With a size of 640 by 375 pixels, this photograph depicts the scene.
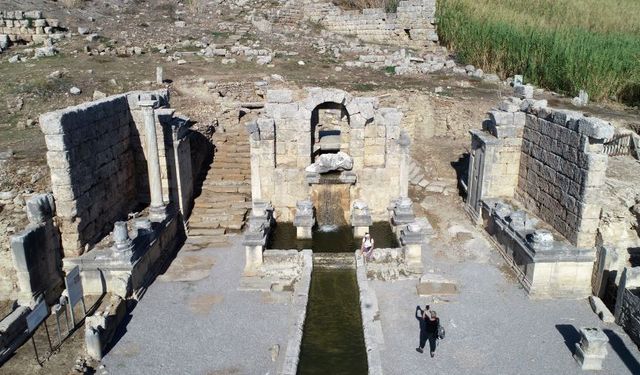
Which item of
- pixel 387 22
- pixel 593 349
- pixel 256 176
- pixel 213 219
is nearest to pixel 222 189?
pixel 213 219

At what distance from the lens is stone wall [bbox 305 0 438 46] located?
3438cm

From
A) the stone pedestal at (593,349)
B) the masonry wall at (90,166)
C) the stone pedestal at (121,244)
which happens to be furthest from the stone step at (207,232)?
the stone pedestal at (593,349)

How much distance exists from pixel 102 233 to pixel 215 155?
22.5ft

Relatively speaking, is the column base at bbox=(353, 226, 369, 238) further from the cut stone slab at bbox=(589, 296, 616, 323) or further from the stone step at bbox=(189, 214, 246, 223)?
the cut stone slab at bbox=(589, 296, 616, 323)

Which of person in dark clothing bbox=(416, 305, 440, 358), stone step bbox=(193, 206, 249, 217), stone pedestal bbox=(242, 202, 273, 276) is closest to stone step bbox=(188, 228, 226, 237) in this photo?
stone step bbox=(193, 206, 249, 217)

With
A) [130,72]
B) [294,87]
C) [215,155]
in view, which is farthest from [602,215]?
[130,72]

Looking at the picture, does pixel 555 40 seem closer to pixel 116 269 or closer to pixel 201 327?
pixel 201 327

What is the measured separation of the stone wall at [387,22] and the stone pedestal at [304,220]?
22781 millimetres

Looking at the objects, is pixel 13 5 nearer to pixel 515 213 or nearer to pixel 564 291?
pixel 515 213

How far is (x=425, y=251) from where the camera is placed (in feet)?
48.4

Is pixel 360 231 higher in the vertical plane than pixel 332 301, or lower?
higher

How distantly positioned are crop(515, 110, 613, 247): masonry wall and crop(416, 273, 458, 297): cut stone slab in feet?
11.0

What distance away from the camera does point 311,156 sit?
54.2ft

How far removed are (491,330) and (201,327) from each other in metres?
6.40
